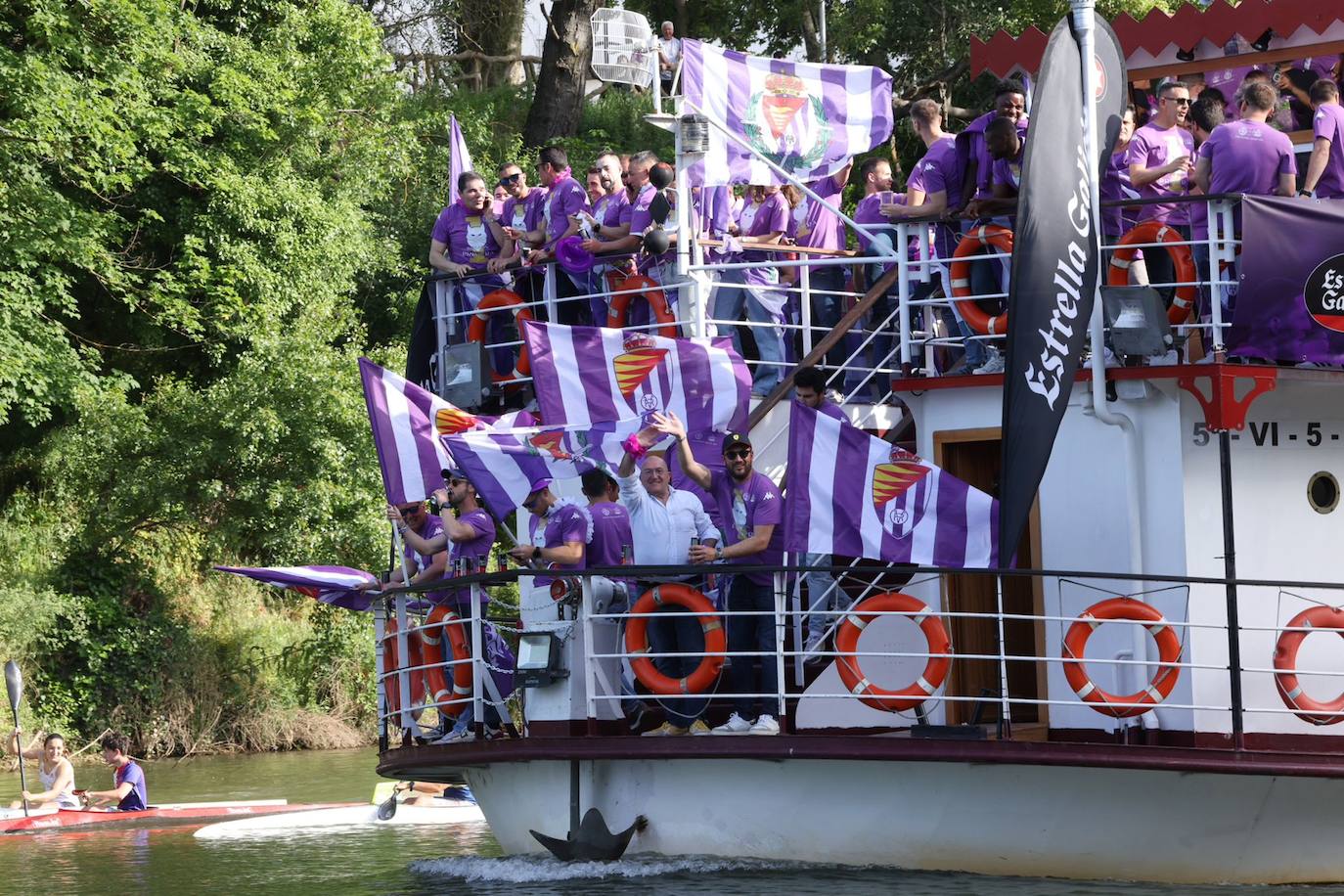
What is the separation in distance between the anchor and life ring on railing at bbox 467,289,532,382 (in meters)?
4.24

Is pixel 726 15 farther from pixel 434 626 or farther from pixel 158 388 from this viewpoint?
pixel 434 626

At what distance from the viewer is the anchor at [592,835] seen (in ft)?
42.8

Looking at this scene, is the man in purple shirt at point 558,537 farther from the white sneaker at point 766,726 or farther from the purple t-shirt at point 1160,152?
the purple t-shirt at point 1160,152

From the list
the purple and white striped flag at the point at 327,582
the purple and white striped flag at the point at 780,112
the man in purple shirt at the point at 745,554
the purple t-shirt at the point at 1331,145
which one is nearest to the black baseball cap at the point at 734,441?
the man in purple shirt at the point at 745,554

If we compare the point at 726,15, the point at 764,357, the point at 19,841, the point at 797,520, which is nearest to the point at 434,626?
the point at 797,520

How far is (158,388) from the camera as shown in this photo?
33.1 metres

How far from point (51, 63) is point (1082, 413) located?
21235mm

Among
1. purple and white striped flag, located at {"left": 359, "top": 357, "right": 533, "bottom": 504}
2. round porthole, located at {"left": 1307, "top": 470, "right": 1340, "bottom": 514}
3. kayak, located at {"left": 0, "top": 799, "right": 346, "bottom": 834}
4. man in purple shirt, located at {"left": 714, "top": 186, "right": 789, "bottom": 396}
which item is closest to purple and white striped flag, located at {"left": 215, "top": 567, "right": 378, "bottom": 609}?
purple and white striped flag, located at {"left": 359, "top": 357, "right": 533, "bottom": 504}

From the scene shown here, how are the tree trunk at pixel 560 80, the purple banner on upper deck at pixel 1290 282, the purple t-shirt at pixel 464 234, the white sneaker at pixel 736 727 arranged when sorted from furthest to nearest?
the tree trunk at pixel 560 80 < the purple t-shirt at pixel 464 234 < the white sneaker at pixel 736 727 < the purple banner on upper deck at pixel 1290 282

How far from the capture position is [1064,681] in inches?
515

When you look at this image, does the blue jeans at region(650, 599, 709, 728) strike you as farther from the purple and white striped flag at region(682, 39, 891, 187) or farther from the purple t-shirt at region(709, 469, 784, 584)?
the purple and white striped flag at region(682, 39, 891, 187)

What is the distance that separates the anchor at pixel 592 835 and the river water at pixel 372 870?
3.5 inches

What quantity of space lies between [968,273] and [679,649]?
314 cm

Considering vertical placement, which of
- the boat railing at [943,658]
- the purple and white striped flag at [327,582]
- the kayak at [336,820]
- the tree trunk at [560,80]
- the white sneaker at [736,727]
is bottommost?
the kayak at [336,820]
